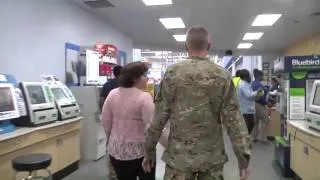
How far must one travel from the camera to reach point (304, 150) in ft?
13.0

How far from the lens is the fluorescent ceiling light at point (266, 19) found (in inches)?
301

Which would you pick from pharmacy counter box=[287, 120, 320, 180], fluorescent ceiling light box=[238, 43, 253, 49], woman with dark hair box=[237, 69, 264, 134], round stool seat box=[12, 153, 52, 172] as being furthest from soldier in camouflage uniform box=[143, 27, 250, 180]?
fluorescent ceiling light box=[238, 43, 253, 49]

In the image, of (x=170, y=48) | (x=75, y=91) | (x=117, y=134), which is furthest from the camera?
(x=170, y=48)

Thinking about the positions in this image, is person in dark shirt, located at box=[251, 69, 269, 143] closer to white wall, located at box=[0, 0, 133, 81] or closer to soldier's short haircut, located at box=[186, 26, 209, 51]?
white wall, located at box=[0, 0, 133, 81]

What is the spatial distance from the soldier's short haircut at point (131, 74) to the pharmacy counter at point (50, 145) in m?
1.38

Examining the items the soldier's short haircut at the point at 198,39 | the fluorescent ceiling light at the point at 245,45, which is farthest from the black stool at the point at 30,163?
the fluorescent ceiling light at the point at 245,45

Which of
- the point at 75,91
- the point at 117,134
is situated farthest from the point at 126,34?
the point at 117,134

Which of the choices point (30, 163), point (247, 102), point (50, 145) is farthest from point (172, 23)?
point (30, 163)

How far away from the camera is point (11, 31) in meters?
4.46

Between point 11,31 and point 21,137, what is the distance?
1.76 metres

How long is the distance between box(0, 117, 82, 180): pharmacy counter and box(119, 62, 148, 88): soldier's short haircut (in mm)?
1376

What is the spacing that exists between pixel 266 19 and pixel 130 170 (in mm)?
6621

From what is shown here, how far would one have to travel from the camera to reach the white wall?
4404 mm

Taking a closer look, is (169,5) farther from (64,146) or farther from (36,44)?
(64,146)
